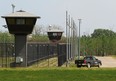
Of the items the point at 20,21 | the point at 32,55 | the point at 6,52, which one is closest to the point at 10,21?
the point at 20,21

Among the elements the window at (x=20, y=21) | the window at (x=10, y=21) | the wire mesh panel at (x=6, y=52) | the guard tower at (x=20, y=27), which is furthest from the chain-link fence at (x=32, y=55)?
the window at (x=20, y=21)

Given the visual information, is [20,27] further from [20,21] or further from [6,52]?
[6,52]

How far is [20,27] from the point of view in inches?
985

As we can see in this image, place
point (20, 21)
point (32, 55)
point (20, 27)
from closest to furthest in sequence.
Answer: point (20, 21) → point (20, 27) → point (32, 55)

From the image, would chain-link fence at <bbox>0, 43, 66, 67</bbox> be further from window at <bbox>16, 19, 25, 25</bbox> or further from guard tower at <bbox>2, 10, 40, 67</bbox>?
window at <bbox>16, 19, 25, 25</bbox>

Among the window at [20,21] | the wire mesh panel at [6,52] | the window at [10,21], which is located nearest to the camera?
the window at [20,21]

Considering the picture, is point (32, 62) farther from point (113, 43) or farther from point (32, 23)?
point (113, 43)

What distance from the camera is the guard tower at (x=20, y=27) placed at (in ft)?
80.9

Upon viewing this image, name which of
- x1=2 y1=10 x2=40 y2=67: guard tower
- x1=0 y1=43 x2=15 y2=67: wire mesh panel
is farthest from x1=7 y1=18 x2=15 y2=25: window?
x1=0 y1=43 x2=15 y2=67: wire mesh panel

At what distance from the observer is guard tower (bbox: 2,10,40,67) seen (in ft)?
80.9

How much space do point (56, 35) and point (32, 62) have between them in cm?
3412

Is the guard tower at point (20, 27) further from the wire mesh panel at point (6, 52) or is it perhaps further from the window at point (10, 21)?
the wire mesh panel at point (6, 52)
